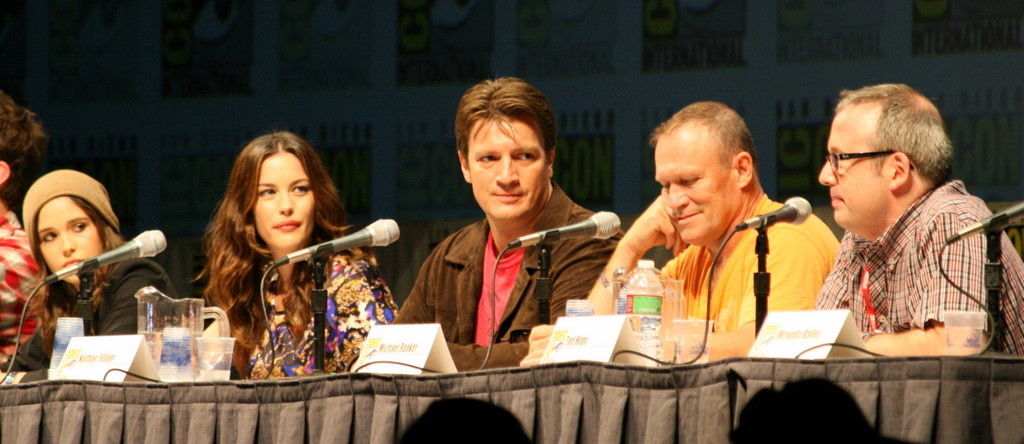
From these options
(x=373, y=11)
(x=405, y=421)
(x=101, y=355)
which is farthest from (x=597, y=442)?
(x=373, y=11)

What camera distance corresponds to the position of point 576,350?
255 cm

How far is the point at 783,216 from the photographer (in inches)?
106

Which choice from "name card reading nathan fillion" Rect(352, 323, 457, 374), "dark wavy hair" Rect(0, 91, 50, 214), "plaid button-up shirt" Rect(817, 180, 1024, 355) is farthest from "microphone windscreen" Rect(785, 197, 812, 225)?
"dark wavy hair" Rect(0, 91, 50, 214)

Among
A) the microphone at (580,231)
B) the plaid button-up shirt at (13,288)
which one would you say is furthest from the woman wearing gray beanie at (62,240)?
the microphone at (580,231)

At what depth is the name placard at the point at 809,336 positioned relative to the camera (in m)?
2.32

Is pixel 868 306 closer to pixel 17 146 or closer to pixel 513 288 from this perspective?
pixel 513 288

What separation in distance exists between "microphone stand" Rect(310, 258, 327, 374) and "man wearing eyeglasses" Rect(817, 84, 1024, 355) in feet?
3.79

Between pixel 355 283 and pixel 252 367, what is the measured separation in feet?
1.30

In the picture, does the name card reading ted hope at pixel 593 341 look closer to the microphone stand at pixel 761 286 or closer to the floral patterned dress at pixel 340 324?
the microphone stand at pixel 761 286

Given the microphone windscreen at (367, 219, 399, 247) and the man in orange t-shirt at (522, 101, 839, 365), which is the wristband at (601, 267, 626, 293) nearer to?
the man in orange t-shirt at (522, 101, 839, 365)

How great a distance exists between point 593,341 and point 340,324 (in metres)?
1.29

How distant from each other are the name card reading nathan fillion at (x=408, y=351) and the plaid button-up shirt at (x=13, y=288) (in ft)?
5.98

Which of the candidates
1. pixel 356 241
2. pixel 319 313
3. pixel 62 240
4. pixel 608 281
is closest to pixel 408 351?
pixel 319 313

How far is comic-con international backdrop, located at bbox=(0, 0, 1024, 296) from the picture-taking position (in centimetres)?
420
